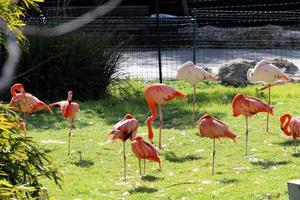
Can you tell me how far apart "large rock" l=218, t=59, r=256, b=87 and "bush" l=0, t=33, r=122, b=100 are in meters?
2.29

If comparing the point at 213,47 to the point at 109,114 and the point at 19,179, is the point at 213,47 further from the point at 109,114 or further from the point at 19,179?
the point at 19,179

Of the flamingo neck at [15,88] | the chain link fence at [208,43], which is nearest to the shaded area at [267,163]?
the flamingo neck at [15,88]

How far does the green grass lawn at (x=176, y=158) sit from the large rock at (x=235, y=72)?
184 centimetres

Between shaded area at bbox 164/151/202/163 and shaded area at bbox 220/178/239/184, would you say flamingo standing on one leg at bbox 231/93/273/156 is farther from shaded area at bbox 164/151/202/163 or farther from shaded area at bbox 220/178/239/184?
shaded area at bbox 220/178/239/184

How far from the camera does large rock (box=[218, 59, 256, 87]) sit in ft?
43.0

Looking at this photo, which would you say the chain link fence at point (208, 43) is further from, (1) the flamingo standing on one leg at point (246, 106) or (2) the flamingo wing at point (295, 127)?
(2) the flamingo wing at point (295, 127)

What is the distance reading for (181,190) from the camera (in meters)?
6.00

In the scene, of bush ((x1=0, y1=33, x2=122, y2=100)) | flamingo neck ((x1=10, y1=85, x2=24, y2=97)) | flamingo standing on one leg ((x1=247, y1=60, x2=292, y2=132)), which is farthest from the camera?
bush ((x1=0, y1=33, x2=122, y2=100))

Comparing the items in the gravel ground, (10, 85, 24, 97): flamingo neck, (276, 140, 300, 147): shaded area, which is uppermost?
the gravel ground

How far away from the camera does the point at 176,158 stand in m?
7.32

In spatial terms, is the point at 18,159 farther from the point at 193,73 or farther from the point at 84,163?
the point at 193,73

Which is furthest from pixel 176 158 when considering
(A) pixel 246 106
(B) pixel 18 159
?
(B) pixel 18 159

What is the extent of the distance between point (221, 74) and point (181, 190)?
7.74 metres

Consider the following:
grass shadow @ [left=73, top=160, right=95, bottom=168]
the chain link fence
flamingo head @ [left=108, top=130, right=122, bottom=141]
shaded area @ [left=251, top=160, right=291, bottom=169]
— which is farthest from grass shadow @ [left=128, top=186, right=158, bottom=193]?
the chain link fence
